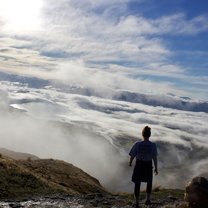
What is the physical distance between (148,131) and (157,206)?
189 inches

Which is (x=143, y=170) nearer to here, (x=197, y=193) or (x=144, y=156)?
(x=144, y=156)

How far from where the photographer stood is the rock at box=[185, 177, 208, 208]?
67.7 ft

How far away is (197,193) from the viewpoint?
20797 mm

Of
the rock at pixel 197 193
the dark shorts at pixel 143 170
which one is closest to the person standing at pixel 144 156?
the dark shorts at pixel 143 170

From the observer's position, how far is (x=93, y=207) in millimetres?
24078

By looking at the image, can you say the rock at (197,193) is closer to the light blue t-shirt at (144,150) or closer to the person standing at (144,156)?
the person standing at (144,156)

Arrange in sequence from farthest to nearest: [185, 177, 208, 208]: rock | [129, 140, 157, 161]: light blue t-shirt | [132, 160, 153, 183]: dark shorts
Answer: [132, 160, 153, 183]: dark shorts, [129, 140, 157, 161]: light blue t-shirt, [185, 177, 208, 208]: rock

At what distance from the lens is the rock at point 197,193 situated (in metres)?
20.6

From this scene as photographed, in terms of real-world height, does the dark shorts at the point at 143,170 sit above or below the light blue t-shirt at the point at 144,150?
below

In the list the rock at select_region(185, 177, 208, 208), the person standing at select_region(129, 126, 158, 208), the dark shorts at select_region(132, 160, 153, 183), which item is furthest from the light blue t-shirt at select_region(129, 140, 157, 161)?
the rock at select_region(185, 177, 208, 208)

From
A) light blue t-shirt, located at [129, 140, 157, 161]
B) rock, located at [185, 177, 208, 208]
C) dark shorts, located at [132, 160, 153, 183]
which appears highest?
light blue t-shirt, located at [129, 140, 157, 161]

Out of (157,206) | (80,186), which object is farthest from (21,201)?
(80,186)

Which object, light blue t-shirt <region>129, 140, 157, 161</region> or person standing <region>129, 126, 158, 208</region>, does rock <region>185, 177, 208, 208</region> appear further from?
light blue t-shirt <region>129, 140, 157, 161</region>

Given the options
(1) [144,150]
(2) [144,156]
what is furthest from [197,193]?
(1) [144,150]
